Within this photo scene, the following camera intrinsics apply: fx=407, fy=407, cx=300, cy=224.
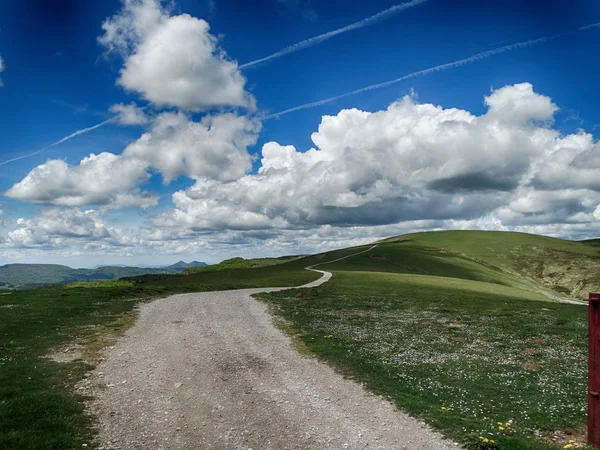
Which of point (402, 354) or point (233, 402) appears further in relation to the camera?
point (402, 354)

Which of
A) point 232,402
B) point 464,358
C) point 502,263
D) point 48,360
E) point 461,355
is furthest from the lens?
point 502,263

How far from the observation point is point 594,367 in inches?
508

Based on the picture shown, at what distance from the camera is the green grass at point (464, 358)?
15094 millimetres

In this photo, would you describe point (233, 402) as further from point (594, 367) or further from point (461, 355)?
point (461, 355)

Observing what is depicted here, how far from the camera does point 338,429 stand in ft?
46.3

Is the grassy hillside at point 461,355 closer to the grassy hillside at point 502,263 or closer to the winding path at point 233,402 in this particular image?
the winding path at point 233,402

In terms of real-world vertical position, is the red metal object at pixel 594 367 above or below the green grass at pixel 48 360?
above

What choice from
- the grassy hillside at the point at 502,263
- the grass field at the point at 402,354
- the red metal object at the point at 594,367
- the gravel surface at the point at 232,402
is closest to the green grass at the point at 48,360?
the grass field at the point at 402,354

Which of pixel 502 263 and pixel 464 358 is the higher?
pixel 502 263

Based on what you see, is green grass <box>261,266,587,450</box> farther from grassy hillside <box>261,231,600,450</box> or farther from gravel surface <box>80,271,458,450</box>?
gravel surface <box>80,271,458,450</box>

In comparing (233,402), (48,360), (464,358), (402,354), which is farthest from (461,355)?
(48,360)

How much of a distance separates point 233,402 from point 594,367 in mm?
12768

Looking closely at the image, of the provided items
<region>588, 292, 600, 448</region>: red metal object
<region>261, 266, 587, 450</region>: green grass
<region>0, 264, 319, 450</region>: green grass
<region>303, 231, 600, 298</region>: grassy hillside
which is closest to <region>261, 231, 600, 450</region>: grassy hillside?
<region>261, 266, 587, 450</region>: green grass

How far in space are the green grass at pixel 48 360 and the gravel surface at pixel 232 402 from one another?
1051 millimetres
